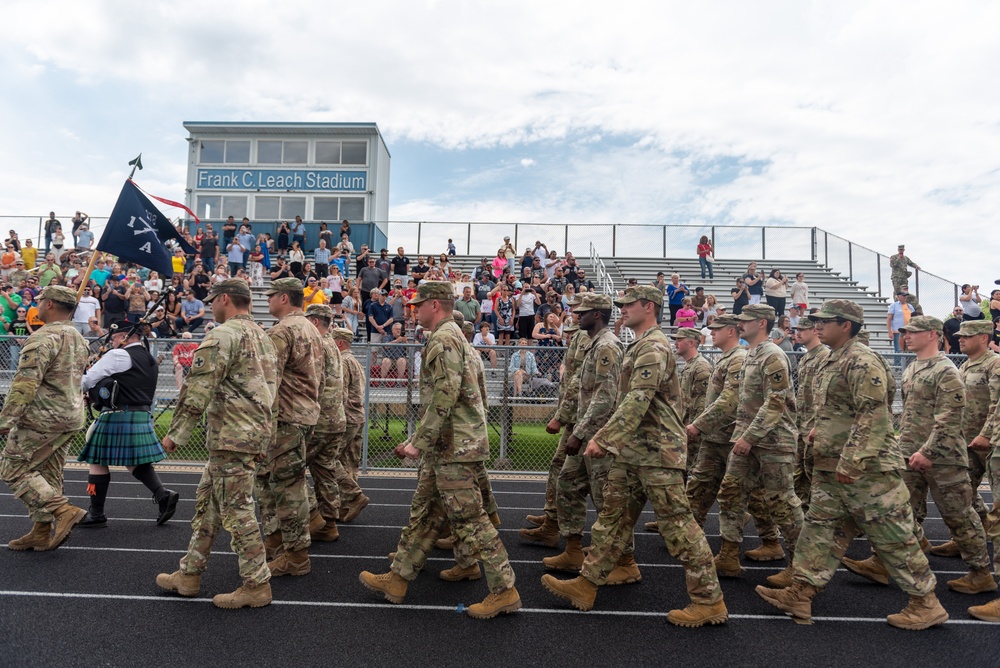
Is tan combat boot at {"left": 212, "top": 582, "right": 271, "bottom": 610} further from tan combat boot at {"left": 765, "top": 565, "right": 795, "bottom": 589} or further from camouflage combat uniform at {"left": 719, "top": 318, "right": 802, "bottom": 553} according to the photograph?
tan combat boot at {"left": 765, "top": 565, "right": 795, "bottom": 589}

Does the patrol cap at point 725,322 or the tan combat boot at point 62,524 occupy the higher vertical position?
the patrol cap at point 725,322

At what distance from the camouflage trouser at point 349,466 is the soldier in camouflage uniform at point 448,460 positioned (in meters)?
2.42

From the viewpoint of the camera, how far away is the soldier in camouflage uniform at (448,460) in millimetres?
4754

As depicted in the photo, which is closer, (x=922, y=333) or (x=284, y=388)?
(x=284, y=388)

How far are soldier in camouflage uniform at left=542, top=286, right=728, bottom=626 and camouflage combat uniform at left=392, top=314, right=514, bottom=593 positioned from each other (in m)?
0.73

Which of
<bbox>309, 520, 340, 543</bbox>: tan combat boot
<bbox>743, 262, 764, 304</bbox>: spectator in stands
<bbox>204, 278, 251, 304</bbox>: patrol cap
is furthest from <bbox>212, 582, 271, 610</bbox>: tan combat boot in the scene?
<bbox>743, 262, 764, 304</bbox>: spectator in stands

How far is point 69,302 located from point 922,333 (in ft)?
26.5

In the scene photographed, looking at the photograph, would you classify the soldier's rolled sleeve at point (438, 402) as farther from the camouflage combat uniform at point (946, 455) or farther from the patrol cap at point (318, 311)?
the camouflage combat uniform at point (946, 455)

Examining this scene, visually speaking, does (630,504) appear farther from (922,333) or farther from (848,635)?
(922,333)

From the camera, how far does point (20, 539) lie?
6.16 m

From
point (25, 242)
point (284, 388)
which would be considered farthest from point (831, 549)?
point (25, 242)

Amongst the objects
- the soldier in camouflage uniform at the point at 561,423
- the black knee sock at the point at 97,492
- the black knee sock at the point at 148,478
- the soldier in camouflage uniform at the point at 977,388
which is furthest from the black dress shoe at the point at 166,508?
the soldier in camouflage uniform at the point at 977,388

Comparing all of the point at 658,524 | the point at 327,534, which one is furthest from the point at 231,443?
the point at 658,524

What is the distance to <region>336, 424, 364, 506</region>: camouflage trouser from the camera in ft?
24.7
